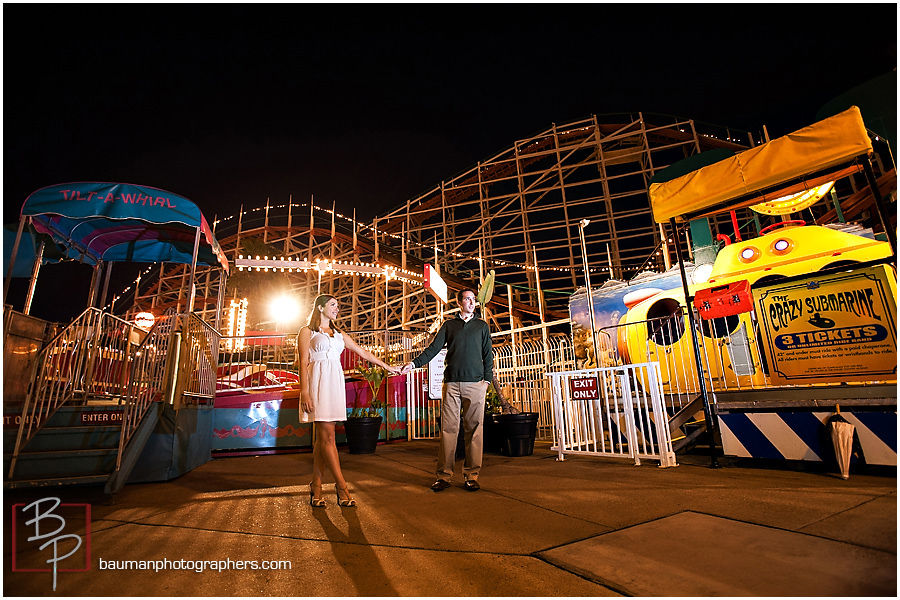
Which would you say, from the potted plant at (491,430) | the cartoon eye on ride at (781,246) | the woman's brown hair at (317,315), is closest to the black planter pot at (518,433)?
the potted plant at (491,430)

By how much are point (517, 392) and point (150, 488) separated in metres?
5.70

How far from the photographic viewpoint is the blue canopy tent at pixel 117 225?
4.76 meters

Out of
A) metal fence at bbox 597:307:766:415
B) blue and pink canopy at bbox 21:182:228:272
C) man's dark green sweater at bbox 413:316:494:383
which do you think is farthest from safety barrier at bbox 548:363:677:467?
blue and pink canopy at bbox 21:182:228:272

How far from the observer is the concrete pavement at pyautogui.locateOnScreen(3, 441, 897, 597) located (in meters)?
1.44

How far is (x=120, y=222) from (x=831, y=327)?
8901mm

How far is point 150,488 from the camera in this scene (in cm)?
362

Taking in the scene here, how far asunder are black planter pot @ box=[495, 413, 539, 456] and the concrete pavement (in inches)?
64.0

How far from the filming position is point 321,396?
289 centimetres

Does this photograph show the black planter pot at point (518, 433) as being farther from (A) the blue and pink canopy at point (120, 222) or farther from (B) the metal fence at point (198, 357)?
(A) the blue and pink canopy at point (120, 222)

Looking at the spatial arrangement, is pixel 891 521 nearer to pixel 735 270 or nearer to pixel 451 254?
pixel 735 270

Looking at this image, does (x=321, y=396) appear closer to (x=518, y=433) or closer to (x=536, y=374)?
(x=518, y=433)

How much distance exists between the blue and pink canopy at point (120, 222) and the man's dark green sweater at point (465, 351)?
13.0 feet

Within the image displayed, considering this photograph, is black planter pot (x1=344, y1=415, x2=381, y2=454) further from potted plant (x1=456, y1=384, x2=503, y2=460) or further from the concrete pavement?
the concrete pavement

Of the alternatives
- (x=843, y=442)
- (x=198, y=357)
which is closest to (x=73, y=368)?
(x=198, y=357)
